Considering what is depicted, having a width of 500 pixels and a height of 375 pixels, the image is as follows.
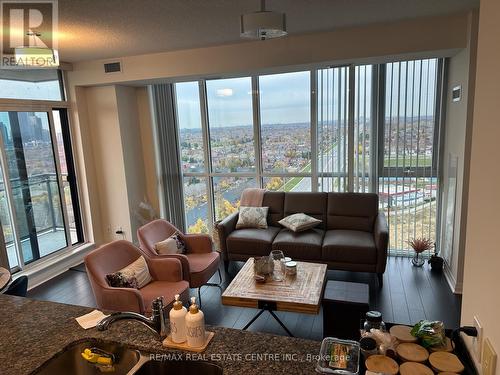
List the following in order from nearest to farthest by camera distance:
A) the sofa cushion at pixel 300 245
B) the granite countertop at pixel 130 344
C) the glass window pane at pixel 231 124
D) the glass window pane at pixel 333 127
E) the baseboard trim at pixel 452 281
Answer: the granite countertop at pixel 130 344 < the baseboard trim at pixel 452 281 < the sofa cushion at pixel 300 245 < the glass window pane at pixel 333 127 < the glass window pane at pixel 231 124

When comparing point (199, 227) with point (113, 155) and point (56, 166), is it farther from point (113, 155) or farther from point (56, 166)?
point (56, 166)

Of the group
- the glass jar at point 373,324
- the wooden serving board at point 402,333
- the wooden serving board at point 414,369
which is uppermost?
the glass jar at point 373,324

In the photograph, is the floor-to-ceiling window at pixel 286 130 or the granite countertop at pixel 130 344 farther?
the floor-to-ceiling window at pixel 286 130

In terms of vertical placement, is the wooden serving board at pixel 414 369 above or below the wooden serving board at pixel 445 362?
below

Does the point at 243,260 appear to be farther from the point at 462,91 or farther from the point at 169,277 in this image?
the point at 462,91

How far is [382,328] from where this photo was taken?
1.40 m

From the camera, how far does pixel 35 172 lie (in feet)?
14.3

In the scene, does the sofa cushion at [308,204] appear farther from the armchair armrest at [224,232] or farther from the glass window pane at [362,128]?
the armchair armrest at [224,232]

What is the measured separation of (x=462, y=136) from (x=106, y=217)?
474 cm

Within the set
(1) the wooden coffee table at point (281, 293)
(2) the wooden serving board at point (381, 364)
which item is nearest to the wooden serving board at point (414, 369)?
(2) the wooden serving board at point (381, 364)

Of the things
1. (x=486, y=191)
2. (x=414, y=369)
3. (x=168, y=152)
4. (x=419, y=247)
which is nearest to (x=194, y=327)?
(x=414, y=369)

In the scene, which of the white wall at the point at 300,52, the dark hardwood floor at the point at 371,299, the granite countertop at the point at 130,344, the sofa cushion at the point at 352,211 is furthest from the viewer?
the sofa cushion at the point at 352,211

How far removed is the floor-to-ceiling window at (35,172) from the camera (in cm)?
399

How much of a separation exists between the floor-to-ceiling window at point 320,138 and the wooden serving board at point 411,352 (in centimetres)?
336
